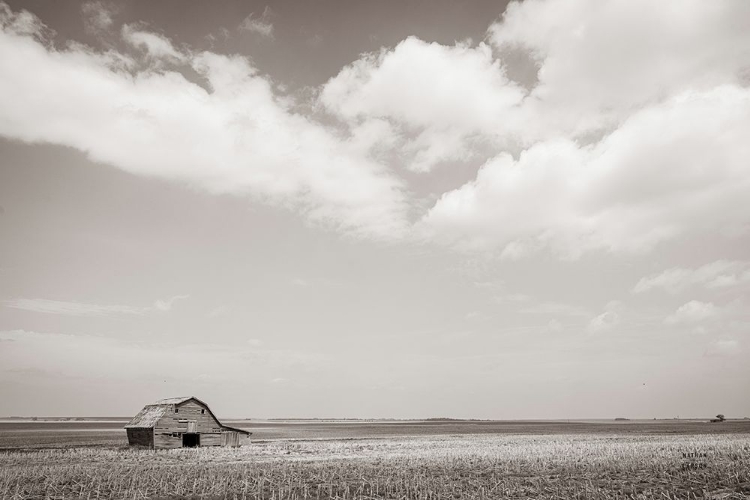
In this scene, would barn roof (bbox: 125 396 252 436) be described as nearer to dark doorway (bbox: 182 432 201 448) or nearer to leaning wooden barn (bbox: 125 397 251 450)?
leaning wooden barn (bbox: 125 397 251 450)

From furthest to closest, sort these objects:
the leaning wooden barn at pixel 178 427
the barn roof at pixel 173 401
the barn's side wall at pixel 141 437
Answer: the barn roof at pixel 173 401 → the leaning wooden barn at pixel 178 427 → the barn's side wall at pixel 141 437

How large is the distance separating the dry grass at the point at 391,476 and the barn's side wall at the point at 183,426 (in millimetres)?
11895

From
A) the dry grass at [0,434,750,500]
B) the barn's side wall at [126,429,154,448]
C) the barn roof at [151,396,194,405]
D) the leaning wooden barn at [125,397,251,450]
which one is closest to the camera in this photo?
the dry grass at [0,434,750,500]

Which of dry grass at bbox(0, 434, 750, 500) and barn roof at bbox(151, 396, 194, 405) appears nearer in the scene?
dry grass at bbox(0, 434, 750, 500)

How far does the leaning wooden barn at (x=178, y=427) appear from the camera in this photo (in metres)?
52.8

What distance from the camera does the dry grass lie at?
24.1 metres

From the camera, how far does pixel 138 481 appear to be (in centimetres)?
2772

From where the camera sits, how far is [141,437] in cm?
5322

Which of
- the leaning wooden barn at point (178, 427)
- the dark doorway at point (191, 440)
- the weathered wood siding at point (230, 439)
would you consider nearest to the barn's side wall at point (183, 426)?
the leaning wooden barn at point (178, 427)

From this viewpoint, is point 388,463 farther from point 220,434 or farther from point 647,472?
point 220,434

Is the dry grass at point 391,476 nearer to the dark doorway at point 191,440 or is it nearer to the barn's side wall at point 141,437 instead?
the barn's side wall at point 141,437

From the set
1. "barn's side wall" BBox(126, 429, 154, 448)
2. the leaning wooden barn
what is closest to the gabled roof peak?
the leaning wooden barn

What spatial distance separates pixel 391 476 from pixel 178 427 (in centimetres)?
3411

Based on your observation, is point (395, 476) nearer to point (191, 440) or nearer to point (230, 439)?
point (230, 439)
